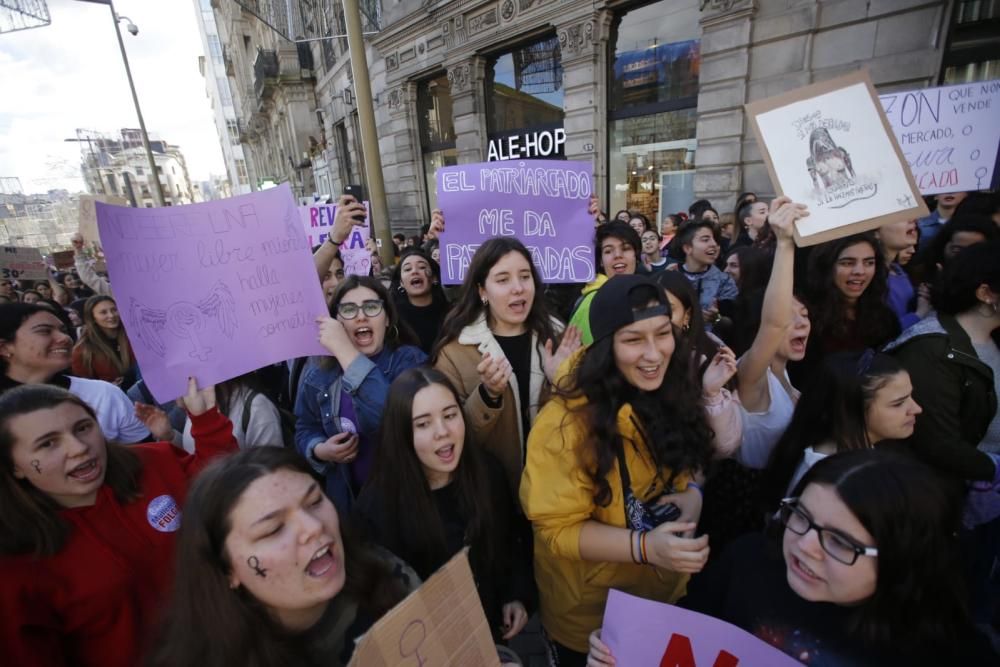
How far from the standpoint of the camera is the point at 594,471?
149cm

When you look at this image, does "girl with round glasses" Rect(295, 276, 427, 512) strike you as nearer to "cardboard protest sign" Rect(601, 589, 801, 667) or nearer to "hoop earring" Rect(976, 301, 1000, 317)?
"cardboard protest sign" Rect(601, 589, 801, 667)

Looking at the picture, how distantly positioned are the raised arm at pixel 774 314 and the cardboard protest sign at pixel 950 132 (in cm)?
Result: 270

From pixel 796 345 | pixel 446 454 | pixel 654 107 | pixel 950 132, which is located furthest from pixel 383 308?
pixel 654 107

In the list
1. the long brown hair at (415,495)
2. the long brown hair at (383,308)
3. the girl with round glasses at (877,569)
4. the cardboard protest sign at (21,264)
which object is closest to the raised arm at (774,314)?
the girl with round glasses at (877,569)

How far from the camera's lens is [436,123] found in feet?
41.5

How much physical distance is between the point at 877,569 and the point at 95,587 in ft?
7.46

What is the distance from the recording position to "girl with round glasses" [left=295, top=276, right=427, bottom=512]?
6.78 feet

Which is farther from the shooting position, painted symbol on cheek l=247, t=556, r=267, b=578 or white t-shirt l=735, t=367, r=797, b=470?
white t-shirt l=735, t=367, r=797, b=470

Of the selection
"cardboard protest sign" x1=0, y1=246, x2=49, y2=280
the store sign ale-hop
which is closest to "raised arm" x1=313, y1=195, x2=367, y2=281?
"cardboard protest sign" x1=0, y1=246, x2=49, y2=280

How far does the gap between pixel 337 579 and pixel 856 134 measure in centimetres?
286

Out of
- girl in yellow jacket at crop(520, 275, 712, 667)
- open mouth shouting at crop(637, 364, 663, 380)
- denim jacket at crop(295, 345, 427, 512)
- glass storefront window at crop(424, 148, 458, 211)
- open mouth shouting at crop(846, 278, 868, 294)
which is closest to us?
girl in yellow jacket at crop(520, 275, 712, 667)

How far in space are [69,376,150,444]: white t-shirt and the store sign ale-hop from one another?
7925mm

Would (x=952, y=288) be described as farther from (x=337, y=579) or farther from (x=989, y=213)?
(x=337, y=579)

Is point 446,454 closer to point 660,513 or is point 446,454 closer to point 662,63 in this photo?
point 660,513
